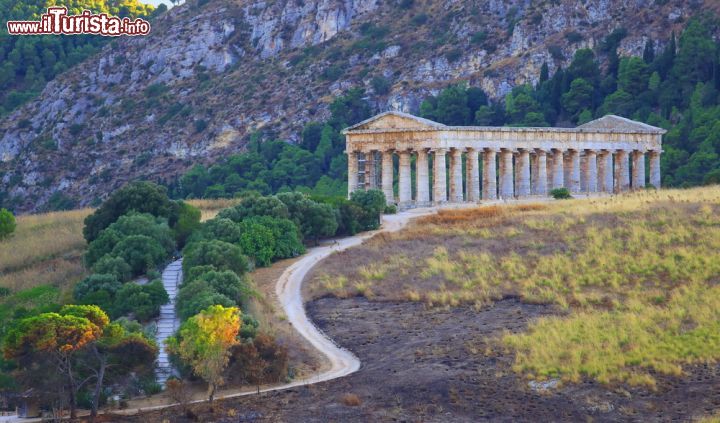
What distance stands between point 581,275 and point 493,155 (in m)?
33.0

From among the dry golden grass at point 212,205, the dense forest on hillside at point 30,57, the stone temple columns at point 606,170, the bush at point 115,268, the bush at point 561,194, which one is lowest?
the bush at point 115,268

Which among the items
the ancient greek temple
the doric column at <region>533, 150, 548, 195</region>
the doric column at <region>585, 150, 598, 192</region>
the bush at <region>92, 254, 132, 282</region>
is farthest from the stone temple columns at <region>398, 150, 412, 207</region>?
the bush at <region>92, 254, 132, 282</region>

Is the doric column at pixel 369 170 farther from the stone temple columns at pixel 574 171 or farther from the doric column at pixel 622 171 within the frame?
the doric column at pixel 622 171

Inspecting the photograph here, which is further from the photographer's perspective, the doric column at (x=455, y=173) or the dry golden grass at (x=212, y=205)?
the doric column at (x=455, y=173)

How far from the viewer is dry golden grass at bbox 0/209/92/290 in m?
64.2

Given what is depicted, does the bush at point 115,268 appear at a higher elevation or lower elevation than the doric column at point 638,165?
lower

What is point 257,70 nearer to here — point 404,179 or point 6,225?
point 404,179

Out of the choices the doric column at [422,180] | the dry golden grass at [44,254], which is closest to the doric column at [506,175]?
the doric column at [422,180]

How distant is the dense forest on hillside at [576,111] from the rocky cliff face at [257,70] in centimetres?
623

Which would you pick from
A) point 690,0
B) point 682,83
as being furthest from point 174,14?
point 682,83

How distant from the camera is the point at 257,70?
6964 inches

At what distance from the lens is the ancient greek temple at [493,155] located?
85.3 metres

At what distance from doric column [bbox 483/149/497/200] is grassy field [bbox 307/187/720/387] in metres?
12.4

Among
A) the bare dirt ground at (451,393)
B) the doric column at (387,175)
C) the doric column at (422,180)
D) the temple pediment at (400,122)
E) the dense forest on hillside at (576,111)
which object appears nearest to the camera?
the bare dirt ground at (451,393)
